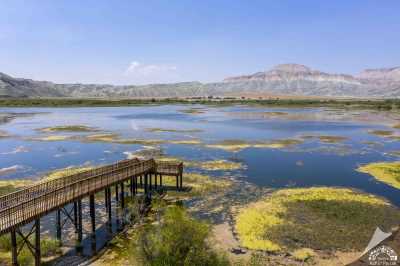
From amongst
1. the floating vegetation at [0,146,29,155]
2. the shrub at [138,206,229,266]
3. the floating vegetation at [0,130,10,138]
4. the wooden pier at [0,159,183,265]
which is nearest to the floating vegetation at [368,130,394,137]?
the wooden pier at [0,159,183,265]

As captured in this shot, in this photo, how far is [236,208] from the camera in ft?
117

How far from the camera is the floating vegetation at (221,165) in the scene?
169 ft

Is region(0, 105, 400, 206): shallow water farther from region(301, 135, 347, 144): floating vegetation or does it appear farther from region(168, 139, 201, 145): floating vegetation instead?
region(301, 135, 347, 144): floating vegetation

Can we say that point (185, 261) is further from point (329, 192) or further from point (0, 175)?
point (0, 175)

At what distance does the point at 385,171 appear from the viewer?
49.8 metres

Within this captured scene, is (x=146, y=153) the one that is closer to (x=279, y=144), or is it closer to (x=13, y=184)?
(x=13, y=184)

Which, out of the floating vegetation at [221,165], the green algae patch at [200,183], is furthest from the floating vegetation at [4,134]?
the green algae patch at [200,183]

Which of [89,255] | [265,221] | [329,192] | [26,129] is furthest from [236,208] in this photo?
[26,129]

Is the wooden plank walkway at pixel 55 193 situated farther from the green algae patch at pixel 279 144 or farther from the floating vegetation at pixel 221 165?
→ the green algae patch at pixel 279 144

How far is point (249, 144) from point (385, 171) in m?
26.6

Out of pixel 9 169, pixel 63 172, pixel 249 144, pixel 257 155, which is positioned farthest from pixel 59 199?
pixel 249 144

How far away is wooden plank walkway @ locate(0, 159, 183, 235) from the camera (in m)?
23.5

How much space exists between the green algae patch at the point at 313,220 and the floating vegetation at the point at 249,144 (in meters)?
27.0

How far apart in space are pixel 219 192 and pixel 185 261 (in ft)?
68.2
